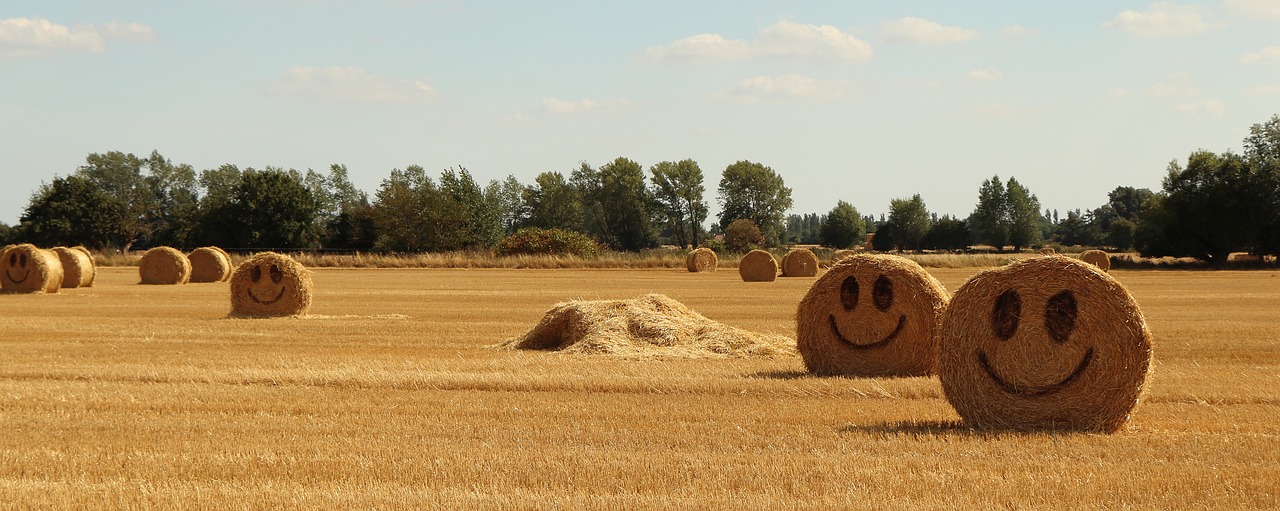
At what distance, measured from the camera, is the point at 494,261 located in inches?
2486

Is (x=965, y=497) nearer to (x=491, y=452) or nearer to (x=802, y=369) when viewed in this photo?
(x=491, y=452)

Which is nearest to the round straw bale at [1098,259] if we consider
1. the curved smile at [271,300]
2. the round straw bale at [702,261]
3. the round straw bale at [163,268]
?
the round straw bale at [702,261]

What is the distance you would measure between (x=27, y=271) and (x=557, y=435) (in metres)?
30.1

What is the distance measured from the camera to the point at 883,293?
1462 centimetres

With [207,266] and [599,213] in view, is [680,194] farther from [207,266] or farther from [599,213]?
[207,266]

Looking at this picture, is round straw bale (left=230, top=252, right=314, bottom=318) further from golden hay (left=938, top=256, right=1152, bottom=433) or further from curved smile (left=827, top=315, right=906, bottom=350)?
golden hay (left=938, top=256, right=1152, bottom=433)

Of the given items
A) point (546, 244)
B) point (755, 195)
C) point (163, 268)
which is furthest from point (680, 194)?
point (163, 268)

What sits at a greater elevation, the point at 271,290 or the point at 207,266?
the point at 207,266

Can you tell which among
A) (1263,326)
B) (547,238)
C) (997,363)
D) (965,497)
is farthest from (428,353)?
(547,238)

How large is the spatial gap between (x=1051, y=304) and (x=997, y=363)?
0.72 metres

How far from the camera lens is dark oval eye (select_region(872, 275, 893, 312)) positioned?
14.5m

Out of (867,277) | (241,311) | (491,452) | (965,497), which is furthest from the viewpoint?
(241,311)

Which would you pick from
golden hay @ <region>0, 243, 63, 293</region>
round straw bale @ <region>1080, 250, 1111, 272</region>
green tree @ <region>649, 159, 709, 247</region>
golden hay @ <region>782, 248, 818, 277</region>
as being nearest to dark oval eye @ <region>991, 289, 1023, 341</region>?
golden hay @ <region>0, 243, 63, 293</region>

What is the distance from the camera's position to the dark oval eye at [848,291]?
14773mm
